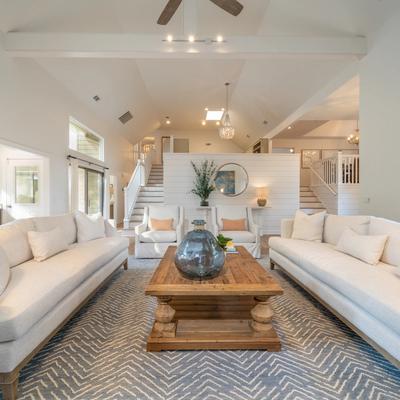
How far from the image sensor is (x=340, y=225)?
3.42 m

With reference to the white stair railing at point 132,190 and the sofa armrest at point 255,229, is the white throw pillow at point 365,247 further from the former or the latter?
the white stair railing at point 132,190

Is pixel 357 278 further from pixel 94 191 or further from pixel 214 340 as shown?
pixel 94 191

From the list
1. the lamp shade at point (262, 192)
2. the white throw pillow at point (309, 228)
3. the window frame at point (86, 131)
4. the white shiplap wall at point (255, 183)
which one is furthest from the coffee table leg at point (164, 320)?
the lamp shade at point (262, 192)

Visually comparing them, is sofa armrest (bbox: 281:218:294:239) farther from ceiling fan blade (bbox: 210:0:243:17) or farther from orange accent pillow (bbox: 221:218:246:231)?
ceiling fan blade (bbox: 210:0:243:17)

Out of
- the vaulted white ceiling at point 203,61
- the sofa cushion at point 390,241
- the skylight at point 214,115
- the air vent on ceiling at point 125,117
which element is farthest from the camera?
the skylight at point 214,115

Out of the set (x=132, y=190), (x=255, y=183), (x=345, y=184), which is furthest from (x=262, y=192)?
(x=132, y=190)

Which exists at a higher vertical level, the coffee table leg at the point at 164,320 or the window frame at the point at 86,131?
the window frame at the point at 86,131

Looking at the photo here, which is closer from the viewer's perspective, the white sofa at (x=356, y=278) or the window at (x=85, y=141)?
the white sofa at (x=356, y=278)

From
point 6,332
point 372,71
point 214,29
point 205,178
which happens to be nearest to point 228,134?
point 205,178

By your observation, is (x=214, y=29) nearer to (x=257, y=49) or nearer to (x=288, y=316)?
(x=257, y=49)

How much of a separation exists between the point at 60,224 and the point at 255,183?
5.58m

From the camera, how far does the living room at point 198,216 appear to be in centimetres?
168

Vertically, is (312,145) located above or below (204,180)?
above

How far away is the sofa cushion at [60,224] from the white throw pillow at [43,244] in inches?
10.7
